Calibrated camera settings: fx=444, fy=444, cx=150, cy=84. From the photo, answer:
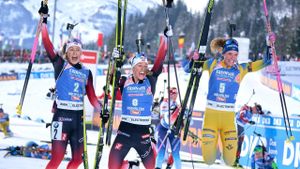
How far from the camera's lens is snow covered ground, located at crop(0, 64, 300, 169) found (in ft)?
32.4

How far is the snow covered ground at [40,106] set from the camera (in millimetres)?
9883

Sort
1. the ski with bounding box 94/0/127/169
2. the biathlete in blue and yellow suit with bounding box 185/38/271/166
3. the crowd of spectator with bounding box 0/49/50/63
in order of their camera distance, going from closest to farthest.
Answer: the ski with bounding box 94/0/127/169
the biathlete in blue and yellow suit with bounding box 185/38/271/166
the crowd of spectator with bounding box 0/49/50/63

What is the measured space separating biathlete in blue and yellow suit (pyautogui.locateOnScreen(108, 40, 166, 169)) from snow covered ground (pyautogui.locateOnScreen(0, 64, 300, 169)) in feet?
2.95

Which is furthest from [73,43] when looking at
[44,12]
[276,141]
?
[276,141]

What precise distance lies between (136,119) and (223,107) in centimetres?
145

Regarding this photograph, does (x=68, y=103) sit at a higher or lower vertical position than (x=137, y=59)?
lower

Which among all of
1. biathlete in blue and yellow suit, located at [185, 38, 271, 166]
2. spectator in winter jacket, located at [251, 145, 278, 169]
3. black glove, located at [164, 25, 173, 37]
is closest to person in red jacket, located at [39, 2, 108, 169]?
black glove, located at [164, 25, 173, 37]

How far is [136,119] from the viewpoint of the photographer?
6262mm

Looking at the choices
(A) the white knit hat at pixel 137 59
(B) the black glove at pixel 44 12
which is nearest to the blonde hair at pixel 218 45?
(A) the white knit hat at pixel 137 59

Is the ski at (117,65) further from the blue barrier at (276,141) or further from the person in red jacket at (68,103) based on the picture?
the blue barrier at (276,141)

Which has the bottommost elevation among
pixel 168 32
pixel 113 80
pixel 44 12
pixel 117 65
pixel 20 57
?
pixel 113 80

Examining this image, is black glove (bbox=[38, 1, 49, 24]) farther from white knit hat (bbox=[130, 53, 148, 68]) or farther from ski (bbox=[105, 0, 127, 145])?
white knit hat (bbox=[130, 53, 148, 68])

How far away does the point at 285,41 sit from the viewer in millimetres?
52469

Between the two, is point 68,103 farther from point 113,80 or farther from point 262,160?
point 262,160
